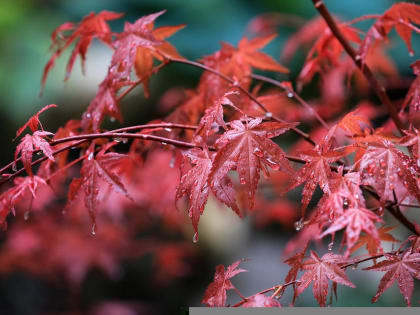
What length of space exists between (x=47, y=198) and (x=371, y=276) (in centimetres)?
150

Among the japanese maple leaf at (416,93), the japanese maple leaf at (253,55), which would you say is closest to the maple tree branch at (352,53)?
the japanese maple leaf at (416,93)

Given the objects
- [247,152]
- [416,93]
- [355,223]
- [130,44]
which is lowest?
[355,223]

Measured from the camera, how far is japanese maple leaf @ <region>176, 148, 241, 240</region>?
0.65m

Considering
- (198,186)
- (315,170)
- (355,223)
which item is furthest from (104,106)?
(355,223)

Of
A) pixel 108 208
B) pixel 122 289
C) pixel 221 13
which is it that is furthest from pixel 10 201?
pixel 221 13

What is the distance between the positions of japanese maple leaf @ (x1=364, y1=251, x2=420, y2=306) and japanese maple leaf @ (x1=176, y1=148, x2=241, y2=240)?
0.22m

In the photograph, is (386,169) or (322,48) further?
(322,48)

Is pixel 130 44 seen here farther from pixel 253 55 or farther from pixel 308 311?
pixel 308 311

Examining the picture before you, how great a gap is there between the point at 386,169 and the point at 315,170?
0.10m

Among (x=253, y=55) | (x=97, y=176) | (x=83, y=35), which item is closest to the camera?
(x=97, y=176)

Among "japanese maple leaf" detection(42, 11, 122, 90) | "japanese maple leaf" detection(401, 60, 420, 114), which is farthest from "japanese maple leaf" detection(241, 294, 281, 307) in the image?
"japanese maple leaf" detection(42, 11, 122, 90)

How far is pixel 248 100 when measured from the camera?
3.34ft

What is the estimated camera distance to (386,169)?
0.60 metres

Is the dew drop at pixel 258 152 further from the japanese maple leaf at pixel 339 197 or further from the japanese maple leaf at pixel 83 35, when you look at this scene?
the japanese maple leaf at pixel 83 35
